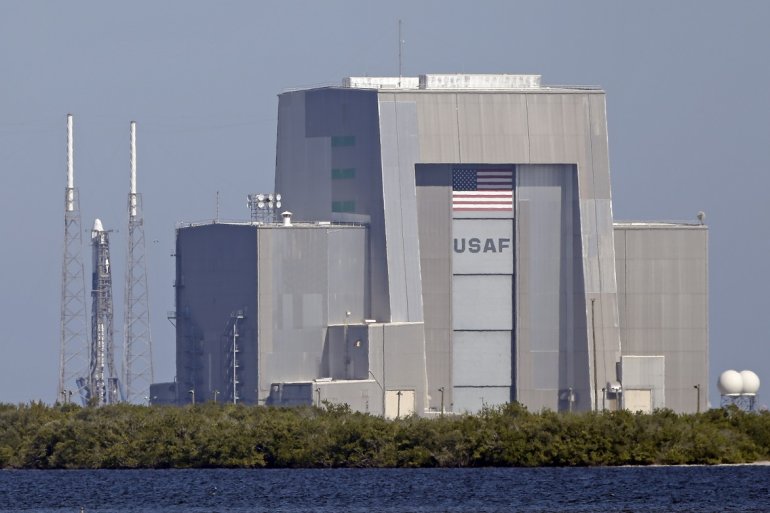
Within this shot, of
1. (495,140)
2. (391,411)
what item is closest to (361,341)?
(391,411)

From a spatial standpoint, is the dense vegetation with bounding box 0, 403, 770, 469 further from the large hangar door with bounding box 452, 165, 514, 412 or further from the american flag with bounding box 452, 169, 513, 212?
the american flag with bounding box 452, 169, 513, 212

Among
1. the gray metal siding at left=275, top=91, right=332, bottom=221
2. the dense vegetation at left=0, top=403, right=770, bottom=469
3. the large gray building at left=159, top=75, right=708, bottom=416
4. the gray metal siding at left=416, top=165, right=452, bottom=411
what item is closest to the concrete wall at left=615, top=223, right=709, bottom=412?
the large gray building at left=159, top=75, right=708, bottom=416

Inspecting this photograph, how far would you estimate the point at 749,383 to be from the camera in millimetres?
158625

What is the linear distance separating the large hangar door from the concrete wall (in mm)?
8530

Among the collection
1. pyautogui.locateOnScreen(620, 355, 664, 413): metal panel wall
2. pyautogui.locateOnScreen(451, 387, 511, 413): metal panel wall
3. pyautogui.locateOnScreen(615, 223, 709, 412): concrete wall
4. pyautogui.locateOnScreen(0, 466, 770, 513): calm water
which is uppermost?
pyautogui.locateOnScreen(615, 223, 709, 412): concrete wall

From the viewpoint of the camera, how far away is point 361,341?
155625mm

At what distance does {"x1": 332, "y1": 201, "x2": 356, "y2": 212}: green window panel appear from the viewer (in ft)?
532

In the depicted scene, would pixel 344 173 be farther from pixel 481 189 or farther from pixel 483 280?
pixel 483 280

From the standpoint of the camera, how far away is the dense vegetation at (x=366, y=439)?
125375 millimetres

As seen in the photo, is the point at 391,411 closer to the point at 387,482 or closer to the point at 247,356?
the point at 247,356

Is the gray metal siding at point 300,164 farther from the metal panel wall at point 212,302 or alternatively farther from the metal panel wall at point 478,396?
the metal panel wall at point 478,396

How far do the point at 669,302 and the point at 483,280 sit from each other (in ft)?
44.0

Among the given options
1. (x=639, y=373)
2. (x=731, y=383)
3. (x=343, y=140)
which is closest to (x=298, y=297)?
(x=343, y=140)

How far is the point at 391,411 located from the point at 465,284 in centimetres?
1095
